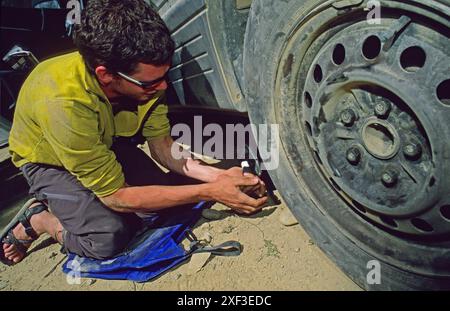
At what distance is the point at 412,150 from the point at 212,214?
4.18ft

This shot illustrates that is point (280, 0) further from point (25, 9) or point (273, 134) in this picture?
point (25, 9)

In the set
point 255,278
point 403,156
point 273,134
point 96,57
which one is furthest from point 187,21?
point 255,278

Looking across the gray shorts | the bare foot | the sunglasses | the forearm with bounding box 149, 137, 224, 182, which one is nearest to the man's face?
the sunglasses

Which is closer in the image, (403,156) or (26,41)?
(403,156)

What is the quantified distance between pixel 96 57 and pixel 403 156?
1.31 m

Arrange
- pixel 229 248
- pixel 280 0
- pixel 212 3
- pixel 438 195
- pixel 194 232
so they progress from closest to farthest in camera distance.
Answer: pixel 438 195, pixel 280 0, pixel 212 3, pixel 229 248, pixel 194 232

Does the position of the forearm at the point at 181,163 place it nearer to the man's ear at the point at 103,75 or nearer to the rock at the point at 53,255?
the man's ear at the point at 103,75

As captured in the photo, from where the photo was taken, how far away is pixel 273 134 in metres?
1.61

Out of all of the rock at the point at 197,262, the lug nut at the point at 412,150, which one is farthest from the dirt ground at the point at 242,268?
the lug nut at the point at 412,150

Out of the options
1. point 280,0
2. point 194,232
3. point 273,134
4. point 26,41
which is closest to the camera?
point 280,0

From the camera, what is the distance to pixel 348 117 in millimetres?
1252

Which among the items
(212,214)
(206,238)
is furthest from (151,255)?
(212,214)

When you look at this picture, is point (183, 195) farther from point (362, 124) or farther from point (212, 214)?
point (362, 124)

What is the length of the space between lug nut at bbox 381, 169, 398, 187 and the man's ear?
123cm
